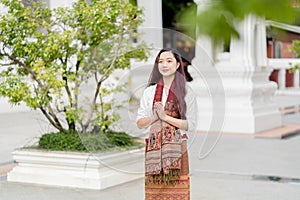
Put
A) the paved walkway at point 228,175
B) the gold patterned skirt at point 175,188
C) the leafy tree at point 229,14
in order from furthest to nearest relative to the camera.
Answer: the paved walkway at point 228,175
the gold patterned skirt at point 175,188
the leafy tree at point 229,14

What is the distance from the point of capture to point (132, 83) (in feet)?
14.5

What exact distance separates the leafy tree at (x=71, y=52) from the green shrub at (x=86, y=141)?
116 mm

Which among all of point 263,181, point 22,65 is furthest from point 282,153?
point 22,65

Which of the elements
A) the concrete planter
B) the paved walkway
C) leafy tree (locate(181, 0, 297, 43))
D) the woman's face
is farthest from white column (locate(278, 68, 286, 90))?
leafy tree (locate(181, 0, 297, 43))

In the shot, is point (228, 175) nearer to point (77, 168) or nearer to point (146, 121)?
point (77, 168)

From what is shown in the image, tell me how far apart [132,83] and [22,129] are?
677 centimetres

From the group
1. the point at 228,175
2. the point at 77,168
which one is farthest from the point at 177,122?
the point at 228,175

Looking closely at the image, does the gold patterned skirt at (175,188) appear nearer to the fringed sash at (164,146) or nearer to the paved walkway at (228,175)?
the fringed sash at (164,146)

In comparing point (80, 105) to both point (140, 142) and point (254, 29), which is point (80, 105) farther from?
point (254, 29)

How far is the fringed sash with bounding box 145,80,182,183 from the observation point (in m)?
3.69

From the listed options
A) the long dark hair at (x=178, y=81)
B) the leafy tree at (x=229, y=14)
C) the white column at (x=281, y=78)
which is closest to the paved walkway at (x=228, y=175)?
the long dark hair at (x=178, y=81)

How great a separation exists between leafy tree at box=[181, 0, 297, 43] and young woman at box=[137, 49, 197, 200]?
8.43ft

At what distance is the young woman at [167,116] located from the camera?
3.68 m

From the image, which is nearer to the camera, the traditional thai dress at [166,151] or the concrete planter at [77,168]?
the traditional thai dress at [166,151]
